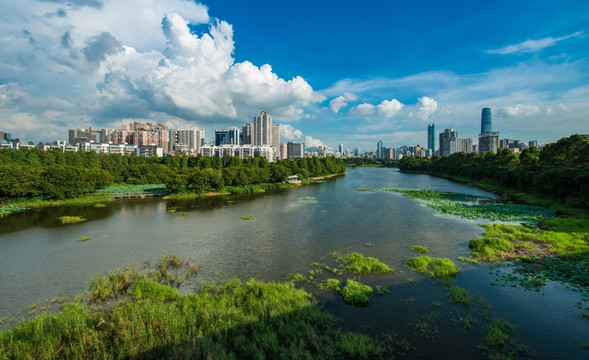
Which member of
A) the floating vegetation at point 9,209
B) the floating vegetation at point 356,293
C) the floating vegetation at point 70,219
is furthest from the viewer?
the floating vegetation at point 9,209

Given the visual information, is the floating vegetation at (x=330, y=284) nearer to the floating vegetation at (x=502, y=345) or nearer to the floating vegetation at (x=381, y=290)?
the floating vegetation at (x=381, y=290)

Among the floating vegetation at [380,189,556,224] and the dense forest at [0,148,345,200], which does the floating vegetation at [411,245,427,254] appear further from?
the dense forest at [0,148,345,200]

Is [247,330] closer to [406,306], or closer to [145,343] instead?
[145,343]

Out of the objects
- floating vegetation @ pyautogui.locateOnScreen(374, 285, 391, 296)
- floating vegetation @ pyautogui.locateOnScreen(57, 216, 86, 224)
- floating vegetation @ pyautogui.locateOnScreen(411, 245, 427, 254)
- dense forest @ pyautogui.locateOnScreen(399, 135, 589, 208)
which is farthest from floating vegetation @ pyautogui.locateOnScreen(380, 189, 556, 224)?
floating vegetation @ pyautogui.locateOnScreen(57, 216, 86, 224)

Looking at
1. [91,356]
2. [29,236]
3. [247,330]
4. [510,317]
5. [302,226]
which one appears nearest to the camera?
[91,356]

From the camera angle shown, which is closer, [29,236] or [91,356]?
[91,356]

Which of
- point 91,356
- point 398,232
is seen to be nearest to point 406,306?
point 91,356

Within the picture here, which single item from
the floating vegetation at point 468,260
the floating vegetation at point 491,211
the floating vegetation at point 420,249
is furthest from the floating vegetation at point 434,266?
the floating vegetation at point 491,211
